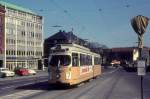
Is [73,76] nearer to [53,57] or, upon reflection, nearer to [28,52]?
[53,57]

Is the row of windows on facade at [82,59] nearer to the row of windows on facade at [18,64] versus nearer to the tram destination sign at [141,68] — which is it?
the tram destination sign at [141,68]

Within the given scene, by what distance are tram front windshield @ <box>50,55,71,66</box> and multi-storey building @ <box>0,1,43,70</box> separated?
223ft

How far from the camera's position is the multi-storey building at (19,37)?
101 m

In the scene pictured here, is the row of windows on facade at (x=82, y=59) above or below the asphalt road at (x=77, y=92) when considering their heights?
above

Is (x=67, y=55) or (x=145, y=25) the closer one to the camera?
(x=145, y=25)

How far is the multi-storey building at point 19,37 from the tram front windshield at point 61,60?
223ft

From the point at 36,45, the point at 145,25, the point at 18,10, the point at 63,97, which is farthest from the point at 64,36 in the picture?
the point at 145,25

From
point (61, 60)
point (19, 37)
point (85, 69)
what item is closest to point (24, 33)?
point (19, 37)

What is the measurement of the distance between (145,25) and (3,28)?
8734 centimetres

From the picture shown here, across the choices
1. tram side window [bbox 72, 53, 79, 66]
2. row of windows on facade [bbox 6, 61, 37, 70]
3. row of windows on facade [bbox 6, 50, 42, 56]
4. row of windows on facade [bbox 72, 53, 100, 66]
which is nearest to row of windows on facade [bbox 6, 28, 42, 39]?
row of windows on facade [bbox 6, 50, 42, 56]

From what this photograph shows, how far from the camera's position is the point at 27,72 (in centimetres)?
7619

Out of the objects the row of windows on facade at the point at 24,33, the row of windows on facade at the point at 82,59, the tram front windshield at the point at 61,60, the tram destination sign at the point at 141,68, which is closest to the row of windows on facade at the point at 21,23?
the row of windows on facade at the point at 24,33

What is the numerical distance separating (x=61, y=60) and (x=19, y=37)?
7845 centimetres

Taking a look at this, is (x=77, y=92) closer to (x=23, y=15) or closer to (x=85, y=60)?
(x=85, y=60)
